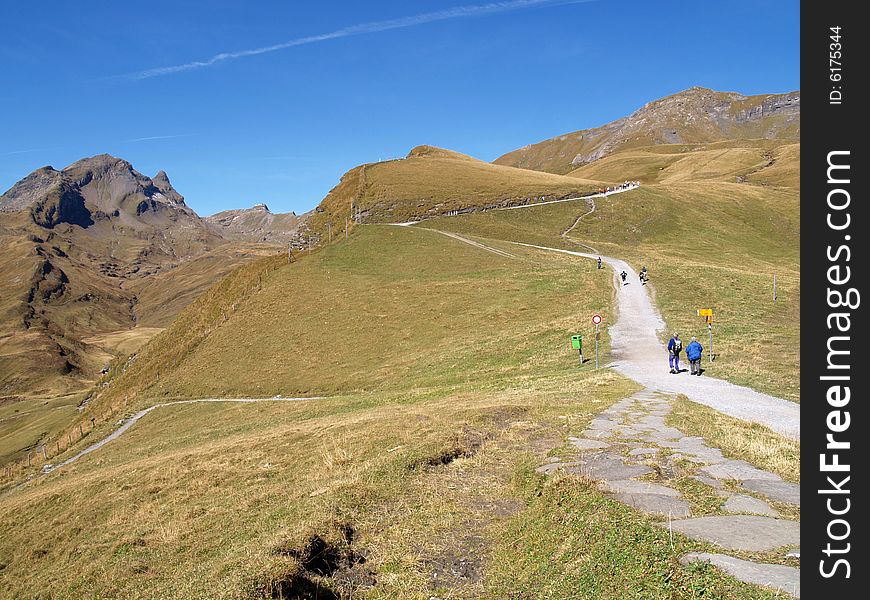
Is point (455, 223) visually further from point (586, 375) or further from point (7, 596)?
point (7, 596)

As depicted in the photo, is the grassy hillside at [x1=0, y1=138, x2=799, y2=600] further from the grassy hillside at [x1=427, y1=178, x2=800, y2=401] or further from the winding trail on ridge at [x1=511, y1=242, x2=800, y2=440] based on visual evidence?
the winding trail on ridge at [x1=511, y1=242, x2=800, y2=440]

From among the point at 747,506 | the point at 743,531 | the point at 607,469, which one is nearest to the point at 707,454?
the point at 607,469

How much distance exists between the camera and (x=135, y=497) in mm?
17422

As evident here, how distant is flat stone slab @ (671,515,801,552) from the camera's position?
6629 mm

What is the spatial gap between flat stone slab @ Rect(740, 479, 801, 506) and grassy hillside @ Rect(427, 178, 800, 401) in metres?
12.6

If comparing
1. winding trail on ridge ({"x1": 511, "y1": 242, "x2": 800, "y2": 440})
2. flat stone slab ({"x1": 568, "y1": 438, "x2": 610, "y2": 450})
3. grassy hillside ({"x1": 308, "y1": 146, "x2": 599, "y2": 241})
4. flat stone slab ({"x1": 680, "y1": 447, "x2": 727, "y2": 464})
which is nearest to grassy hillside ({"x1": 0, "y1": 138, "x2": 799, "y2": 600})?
flat stone slab ({"x1": 568, "y1": 438, "x2": 610, "y2": 450})

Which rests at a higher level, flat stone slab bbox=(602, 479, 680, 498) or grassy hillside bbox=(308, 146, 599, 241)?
grassy hillside bbox=(308, 146, 599, 241)

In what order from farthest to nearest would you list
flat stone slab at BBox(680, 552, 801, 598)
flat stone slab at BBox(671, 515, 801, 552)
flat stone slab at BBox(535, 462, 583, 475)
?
1. flat stone slab at BBox(535, 462, 583, 475)
2. flat stone slab at BBox(671, 515, 801, 552)
3. flat stone slab at BBox(680, 552, 801, 598)

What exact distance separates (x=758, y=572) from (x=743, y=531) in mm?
1362

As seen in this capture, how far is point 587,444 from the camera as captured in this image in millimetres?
12508

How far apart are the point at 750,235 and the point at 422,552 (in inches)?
4006

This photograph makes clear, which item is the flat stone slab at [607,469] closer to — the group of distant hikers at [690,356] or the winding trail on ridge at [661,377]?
the winding trail on ridge at [661,377]

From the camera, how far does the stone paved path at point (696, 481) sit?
6461mm
